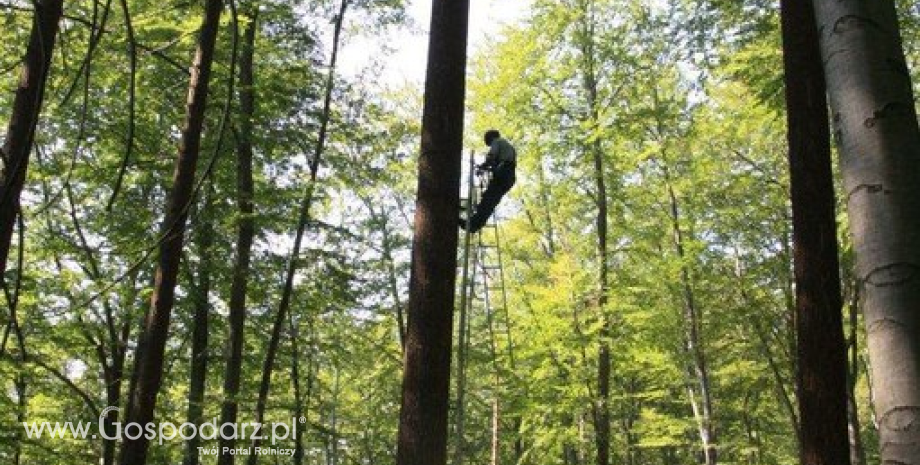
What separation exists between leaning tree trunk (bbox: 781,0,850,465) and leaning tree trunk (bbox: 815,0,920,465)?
3778 millimetres

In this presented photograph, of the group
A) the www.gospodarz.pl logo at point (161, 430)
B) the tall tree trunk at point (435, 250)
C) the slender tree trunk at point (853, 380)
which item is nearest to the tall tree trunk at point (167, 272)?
the tall tree trunk at point (435, 250)

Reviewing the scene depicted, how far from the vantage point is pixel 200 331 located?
12.9 meters

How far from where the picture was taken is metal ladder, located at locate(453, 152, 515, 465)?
15.9 feet

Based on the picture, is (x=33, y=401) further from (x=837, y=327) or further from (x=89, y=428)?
(x=837, y=327)

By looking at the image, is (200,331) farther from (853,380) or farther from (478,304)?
(478,304)

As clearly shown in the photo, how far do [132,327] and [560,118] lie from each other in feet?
31.7

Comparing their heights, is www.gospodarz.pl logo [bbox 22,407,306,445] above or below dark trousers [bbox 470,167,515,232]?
below

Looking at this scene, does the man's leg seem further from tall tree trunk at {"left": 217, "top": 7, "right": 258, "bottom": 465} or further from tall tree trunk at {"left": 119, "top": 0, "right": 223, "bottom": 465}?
tall tree trunk at {"left": 217, "top": 7, "right": 258, "bottom": 465}

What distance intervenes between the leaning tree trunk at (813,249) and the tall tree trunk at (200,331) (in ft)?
26.7

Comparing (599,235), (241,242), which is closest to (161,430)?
(241,242)

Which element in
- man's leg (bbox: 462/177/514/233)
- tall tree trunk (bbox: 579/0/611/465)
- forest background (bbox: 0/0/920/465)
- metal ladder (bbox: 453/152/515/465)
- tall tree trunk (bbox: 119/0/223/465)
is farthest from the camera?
tall tree trunk (bbox: 579/0/611/465)

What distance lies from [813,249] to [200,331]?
10907 mm

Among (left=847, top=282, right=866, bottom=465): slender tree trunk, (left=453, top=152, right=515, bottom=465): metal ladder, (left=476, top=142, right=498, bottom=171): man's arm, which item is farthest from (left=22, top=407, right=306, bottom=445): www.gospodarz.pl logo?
(left=847, top=282, right=866, bottom=465): slender tree trunk

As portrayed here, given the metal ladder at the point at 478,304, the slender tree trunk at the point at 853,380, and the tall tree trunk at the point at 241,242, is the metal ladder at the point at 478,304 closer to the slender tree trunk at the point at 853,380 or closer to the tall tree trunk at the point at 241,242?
the tall tree trunk at the point at 241,242
